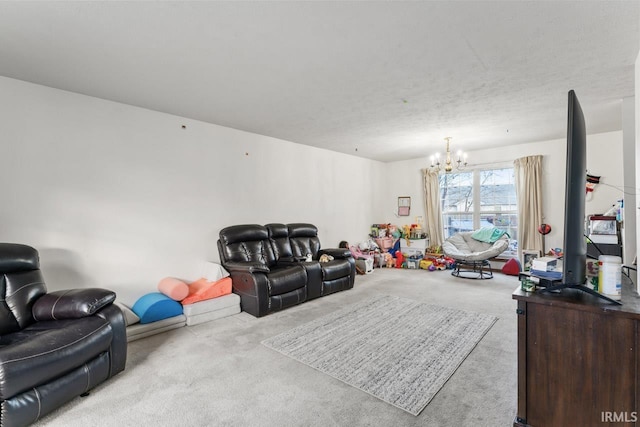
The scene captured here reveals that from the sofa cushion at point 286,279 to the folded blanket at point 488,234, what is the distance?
383 centimetres

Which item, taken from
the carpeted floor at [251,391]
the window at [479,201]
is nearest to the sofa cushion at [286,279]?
the carpeted floor at [251,391]

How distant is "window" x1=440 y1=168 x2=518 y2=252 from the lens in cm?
604

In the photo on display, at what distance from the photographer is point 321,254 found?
16.7 ft

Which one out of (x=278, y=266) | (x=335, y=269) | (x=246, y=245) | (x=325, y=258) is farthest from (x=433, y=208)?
(x=246, y=245)

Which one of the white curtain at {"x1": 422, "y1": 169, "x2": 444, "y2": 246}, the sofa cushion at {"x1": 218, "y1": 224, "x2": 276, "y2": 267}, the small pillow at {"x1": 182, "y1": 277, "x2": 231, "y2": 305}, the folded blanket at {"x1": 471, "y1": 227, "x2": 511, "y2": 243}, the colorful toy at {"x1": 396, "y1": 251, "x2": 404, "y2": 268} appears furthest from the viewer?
the white curtain at {"x1": 422, "y1": 169, "x2": 444, "y2": 246}

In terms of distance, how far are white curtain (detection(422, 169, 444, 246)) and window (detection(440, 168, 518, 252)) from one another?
0.55 ft

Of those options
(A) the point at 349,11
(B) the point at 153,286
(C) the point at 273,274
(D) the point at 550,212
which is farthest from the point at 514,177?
(B) the point at 153,286

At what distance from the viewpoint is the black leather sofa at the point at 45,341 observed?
1.70 m

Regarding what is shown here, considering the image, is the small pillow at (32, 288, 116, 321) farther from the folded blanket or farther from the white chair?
the folded blanket

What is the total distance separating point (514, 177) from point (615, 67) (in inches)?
138

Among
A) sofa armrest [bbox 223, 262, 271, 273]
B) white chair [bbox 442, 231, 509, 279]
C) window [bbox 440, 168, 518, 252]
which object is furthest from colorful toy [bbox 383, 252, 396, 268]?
sofa armrest [bbox 223, 262, 271, 273]

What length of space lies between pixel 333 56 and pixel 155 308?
9.86 ft

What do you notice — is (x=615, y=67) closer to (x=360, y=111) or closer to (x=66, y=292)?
(x=360, y=111)

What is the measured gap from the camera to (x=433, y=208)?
6.81 m
